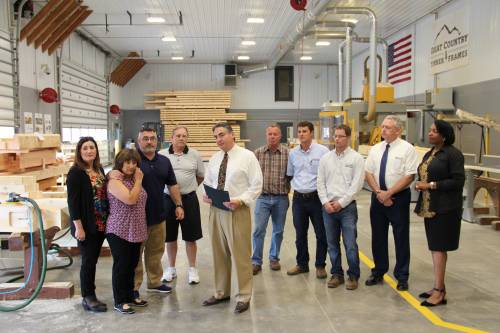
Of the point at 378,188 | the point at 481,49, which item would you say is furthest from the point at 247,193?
the point at 481,49

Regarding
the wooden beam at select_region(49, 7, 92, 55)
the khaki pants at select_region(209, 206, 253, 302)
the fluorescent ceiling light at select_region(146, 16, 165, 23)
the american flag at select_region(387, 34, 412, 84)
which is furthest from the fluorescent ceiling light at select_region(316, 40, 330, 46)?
the khaki pants at select_region(209, 206, 253, 302)

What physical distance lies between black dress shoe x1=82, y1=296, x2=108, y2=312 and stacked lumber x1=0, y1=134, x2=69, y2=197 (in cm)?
140

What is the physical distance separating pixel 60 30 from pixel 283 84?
41.6 feet

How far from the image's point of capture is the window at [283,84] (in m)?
24.1

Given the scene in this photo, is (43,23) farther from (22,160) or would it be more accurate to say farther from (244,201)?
(244,201)

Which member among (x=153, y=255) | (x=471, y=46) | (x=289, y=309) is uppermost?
(x=471, y=46)

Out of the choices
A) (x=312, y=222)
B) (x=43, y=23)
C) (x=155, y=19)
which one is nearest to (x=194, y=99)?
(x=155, y=19)

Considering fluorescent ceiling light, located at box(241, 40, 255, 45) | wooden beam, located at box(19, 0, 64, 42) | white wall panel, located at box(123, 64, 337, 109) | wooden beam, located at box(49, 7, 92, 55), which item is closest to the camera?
wooden beam, located at box(19, 0, 64, 42)

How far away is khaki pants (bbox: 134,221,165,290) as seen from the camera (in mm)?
4598

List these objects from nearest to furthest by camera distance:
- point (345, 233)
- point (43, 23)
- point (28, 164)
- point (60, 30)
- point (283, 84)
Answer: point (345, 233)
point (28, 164)
point (43, 23)
point (60, 30)
point (283, 84)

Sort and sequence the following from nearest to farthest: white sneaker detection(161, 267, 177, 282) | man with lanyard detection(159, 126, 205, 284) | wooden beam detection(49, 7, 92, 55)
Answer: man with lanyard detection(159, 126, 205, 284) → white sneaker detection(161, 267, 177, 282) → wooden beam detection(49, 7, 92, 55)

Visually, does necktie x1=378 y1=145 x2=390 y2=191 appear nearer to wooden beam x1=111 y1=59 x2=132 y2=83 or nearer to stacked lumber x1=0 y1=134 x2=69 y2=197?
stacked lumber x1=0 y1=134 x2=69 y2=197

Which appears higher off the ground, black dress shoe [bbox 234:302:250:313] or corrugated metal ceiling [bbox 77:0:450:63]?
corrugated metal ceiling [bbox 77:0:450:63]

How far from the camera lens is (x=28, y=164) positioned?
5.73 m
